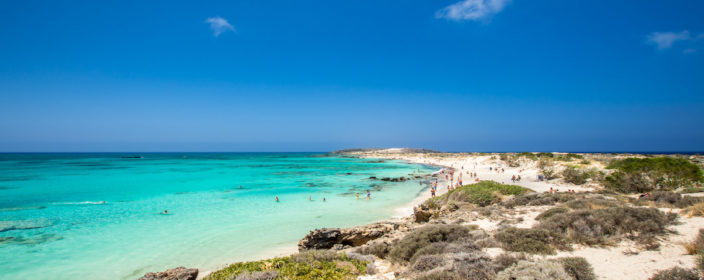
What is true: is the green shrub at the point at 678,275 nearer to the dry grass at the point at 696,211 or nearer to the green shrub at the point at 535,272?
the green shrub at the point at 535,272

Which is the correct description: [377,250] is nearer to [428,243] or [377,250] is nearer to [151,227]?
[428,243]

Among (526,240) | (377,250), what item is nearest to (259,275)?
(377,250)

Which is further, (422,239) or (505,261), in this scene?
(422,239)

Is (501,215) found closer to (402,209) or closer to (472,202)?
(472,202)

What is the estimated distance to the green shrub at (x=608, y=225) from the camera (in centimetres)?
739

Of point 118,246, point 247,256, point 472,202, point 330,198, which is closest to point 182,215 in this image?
point 118,246

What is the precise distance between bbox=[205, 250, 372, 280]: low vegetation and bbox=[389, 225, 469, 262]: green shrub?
96 centimetres

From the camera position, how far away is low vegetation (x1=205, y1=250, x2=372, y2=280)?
6.31 metres

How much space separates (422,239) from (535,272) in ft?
10.6

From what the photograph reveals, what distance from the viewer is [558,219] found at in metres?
8.89

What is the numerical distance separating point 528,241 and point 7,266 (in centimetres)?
1773

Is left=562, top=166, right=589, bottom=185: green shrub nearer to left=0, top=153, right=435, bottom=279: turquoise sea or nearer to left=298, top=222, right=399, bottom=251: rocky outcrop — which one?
left=0, top=153, right=435, bottom=279: turquoise sea

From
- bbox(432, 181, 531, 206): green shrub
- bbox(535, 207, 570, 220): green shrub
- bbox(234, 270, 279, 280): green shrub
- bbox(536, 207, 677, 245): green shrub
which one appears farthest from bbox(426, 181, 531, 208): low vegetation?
bbox(234, 270, 279, 280): green shrub

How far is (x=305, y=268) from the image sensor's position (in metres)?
6.59
